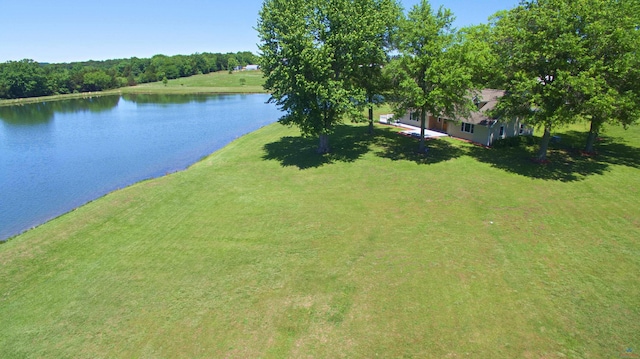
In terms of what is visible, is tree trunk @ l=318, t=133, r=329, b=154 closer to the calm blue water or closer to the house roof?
the calm blue water

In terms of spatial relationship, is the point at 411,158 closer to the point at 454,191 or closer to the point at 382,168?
the point at 382,168

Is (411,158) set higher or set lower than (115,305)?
higher

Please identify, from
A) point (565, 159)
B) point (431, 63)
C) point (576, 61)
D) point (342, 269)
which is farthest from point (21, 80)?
point (565, 159)

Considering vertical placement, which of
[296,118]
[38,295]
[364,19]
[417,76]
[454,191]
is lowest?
[38,295]

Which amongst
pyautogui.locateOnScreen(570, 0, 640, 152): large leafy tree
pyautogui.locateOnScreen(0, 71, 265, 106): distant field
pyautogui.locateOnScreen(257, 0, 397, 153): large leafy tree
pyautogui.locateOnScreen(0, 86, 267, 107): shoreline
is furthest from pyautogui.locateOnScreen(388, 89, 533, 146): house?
pyautogui.locateOnScreen(0, 71, 265, 106): distant field

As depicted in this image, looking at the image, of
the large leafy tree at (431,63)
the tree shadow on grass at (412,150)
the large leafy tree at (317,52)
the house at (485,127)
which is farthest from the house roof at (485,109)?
the large leafy tree at (317,52)

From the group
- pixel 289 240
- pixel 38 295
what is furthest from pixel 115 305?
pixel 289 240
